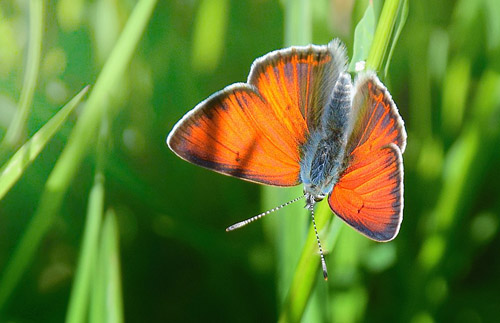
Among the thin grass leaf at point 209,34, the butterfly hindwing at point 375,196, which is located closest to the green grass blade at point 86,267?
the butterfly hindwing at point 375,196

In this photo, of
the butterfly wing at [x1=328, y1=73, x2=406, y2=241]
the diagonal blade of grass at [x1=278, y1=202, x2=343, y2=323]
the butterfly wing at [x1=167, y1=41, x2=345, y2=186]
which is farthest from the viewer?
the butterfly wing at [x1=167, y1=41, x2=345, y2=186]

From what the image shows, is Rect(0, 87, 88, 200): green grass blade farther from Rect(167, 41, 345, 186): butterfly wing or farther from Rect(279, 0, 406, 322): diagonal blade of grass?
Rect(279, 0, 406, 322): diagonal blade of grass

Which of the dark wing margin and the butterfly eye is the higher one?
the dark wing margin

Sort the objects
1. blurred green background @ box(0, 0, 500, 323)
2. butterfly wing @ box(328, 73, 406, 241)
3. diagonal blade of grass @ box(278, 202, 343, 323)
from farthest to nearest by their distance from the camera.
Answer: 1. blurred green background @ box(0, 0, 500, 323)
2. butterfly wing @ box(328, 73, 406, 241)
3. diagonal blade of grass @ box(278, 202, 343, 323)

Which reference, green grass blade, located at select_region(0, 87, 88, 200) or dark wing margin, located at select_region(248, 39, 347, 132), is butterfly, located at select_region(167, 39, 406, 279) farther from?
green grass blade, located at select_region(0, 87, 88, 200)

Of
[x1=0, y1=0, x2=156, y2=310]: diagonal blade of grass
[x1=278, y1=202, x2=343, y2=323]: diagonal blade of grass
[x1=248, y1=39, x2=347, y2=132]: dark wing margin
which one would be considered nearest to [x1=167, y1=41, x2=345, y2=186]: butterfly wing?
[x1=248, y1=39, x2=347, y2=132]: dark wing margin

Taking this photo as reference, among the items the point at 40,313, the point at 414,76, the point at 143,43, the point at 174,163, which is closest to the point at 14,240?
the point at 40,313

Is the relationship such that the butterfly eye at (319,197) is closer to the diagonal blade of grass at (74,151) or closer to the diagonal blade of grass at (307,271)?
the diagonal blade of grass at (307,271)

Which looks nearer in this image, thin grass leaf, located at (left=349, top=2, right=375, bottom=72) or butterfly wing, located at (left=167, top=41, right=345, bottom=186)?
thin grass leaf, located at (left=349, top=2, right=375, bottom=72)

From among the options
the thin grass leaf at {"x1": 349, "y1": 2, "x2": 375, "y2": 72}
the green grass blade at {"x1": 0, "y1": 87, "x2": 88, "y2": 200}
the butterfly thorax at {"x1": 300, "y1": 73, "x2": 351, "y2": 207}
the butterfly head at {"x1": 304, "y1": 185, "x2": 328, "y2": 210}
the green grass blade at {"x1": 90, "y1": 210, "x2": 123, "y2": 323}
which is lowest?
the green grass blade at {"x1": 90, "y1": 210, "x2": 123, "y2": 323}
